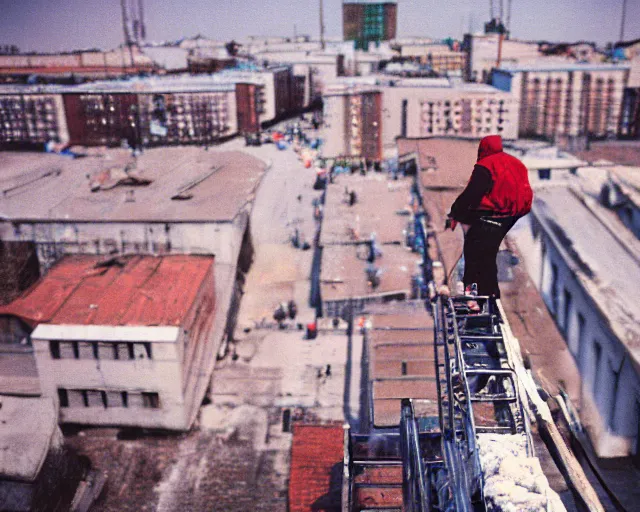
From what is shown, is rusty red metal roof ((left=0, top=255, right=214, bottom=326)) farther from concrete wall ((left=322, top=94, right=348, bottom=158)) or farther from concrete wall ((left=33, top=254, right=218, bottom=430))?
concrete wall ((left=322, top=94, right=348, bottom=158))

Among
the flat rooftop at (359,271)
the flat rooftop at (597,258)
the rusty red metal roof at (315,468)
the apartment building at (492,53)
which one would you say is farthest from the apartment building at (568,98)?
the rusty red metal roof at (315,468)

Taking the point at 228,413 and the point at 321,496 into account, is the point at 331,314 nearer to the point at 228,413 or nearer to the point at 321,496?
the point at 228,413

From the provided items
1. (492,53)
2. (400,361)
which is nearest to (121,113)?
(400,361)

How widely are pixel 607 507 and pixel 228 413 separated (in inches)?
171

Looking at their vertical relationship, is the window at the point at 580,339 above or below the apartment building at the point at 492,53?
below

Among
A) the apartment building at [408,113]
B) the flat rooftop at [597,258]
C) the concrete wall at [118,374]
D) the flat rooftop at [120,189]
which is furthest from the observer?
the apartment building at [408,113]

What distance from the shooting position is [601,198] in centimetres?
697

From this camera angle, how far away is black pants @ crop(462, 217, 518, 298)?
7.52 feet

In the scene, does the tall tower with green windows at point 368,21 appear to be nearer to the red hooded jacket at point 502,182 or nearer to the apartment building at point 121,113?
the apartment building at point 121,113

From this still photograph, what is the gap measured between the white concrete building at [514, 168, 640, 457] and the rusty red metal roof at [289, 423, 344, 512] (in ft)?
6.72

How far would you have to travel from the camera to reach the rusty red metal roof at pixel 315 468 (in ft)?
15.6

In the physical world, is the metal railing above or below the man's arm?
below

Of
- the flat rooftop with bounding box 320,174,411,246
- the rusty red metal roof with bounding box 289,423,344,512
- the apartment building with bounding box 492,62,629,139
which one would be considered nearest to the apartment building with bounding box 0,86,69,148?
the flat rooftop with bounding box 320,174,411,246

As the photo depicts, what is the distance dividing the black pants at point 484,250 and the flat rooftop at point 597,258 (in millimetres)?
2125
